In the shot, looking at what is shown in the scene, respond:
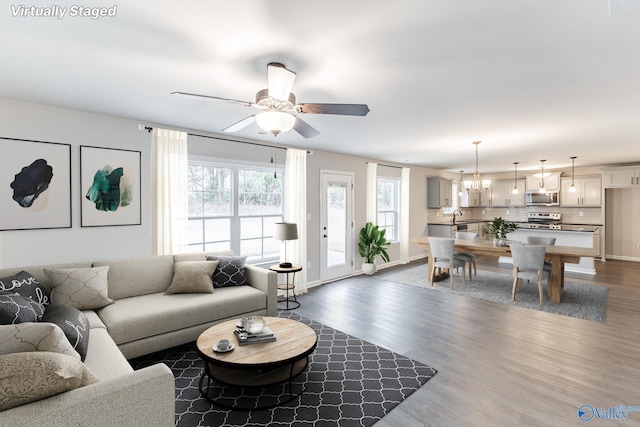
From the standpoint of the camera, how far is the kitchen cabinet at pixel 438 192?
27.3ft

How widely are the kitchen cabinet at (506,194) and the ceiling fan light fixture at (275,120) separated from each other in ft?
29.9

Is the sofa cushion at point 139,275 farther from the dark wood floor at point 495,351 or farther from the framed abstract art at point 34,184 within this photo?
the dark wood floor at point 495,351

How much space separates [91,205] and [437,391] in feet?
12.7

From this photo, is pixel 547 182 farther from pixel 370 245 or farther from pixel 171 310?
pixel 171 310

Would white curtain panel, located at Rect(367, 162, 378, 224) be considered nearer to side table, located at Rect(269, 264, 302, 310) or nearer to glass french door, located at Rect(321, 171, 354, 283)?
glass french door, located at Rect(321, 171, 354, 283)

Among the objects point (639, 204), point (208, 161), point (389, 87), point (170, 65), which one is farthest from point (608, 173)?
point (170, 65)

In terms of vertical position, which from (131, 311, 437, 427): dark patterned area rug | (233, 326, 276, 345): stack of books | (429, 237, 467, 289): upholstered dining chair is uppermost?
(429, 237, 467, 289): upholstered dining chair

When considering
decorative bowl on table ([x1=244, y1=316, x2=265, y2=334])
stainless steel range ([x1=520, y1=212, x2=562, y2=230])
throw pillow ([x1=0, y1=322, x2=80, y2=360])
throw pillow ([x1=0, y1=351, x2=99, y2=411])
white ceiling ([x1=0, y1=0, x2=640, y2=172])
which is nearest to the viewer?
throw pillow ([x1=0, y1=351, x2=99, y2=411])

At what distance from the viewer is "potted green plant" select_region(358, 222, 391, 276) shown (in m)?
6.35

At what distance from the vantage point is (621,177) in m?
7.39

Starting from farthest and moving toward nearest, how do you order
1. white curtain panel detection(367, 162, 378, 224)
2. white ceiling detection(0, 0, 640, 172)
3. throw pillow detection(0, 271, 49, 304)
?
white curtain panel detection(367, 162, 378, 224)
throw pillow detection(0, 271, 49, 304)
white ceiling detection(0, 0, 640, 172)

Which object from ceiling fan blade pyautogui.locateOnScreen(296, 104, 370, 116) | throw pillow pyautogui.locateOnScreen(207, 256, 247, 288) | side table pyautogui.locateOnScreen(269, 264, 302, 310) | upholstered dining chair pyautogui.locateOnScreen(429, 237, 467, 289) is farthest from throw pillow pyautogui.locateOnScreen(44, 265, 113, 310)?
upholstered dining chair pyautogui.locateOnScreen(429, 237, 467, 289)

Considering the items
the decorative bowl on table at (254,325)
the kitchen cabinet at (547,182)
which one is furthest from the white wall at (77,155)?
the kitchen cabinet at (547,182)

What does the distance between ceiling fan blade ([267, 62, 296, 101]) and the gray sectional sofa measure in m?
1.78
